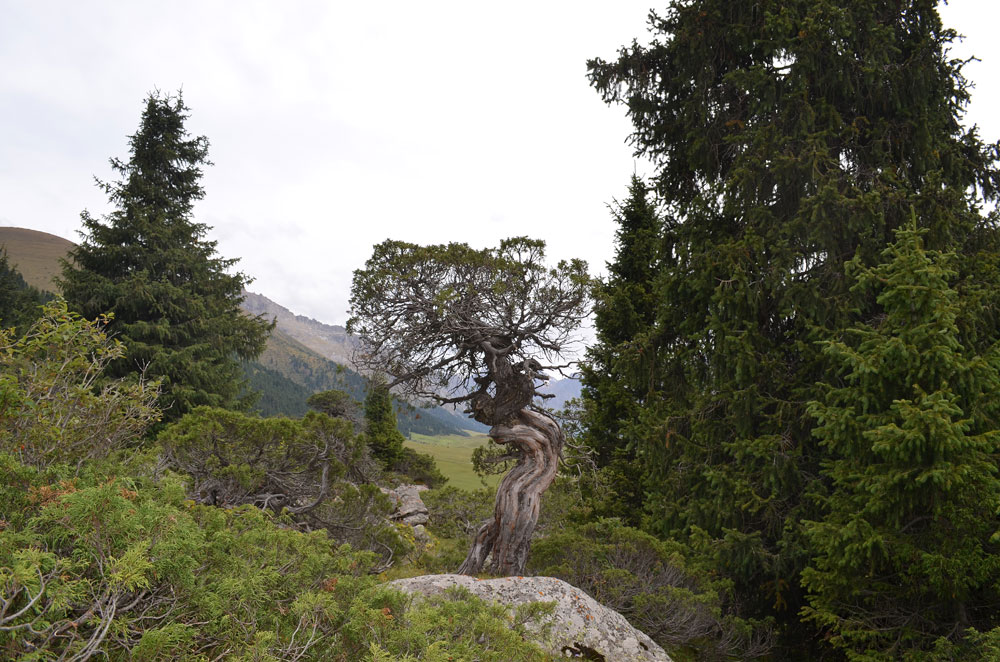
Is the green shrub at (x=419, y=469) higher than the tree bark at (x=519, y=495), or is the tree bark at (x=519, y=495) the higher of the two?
the tree bark at (x=519, y=495)

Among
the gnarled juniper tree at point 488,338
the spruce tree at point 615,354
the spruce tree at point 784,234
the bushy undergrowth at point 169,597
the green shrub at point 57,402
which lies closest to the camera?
the bushy undergrowth at point 169,597

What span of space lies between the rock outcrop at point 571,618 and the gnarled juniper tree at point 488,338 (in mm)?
2539

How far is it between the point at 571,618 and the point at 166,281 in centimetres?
1763

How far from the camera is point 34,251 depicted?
176625 mm

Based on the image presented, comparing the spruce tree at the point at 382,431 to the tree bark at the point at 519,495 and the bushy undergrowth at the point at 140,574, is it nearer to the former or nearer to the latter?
the tree bark at the point at 519,495

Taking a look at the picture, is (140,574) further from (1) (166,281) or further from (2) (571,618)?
(1) (166,281)

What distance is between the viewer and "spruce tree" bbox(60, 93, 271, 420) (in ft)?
54.2

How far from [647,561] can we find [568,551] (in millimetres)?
1299

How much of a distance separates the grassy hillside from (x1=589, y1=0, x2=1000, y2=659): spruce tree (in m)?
188

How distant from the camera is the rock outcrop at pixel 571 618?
565 centimetres

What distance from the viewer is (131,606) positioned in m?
2.31

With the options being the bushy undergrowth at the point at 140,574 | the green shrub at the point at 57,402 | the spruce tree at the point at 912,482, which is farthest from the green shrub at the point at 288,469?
the spruce tree at the point at 912,482

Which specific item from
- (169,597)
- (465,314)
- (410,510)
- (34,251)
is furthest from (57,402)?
(34,251)

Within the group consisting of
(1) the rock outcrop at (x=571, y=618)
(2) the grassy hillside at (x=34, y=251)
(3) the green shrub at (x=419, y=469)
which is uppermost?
(2) the grassy hillside at (x=34, y=251)
